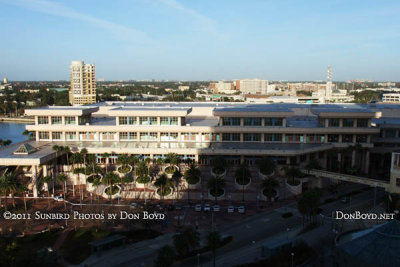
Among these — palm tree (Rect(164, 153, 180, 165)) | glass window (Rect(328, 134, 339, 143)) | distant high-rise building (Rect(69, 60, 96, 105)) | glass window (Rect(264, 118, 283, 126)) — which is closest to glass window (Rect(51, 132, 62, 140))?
palm tree (Rect(164, 153, 180, 165))

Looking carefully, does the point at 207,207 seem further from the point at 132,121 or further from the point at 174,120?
the point at 132,121

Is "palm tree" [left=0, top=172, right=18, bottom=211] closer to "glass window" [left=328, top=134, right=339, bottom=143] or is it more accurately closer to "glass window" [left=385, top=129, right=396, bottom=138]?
"glass window" [left=328, top=134, right=339, bottom=143]

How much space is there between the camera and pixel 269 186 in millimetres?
45125

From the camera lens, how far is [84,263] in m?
31.8

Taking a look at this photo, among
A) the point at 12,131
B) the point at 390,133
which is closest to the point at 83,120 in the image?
the point at 390,133

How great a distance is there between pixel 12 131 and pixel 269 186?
109m

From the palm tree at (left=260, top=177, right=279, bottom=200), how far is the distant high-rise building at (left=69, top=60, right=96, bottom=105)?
11977cm

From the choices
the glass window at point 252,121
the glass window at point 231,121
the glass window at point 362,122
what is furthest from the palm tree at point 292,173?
the glass window at point 362,122

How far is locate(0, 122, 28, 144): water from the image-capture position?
359ft

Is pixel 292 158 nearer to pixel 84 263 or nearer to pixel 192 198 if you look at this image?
pixel 192 198

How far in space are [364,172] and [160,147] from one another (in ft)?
106

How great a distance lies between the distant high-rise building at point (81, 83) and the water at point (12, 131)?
2368 centimetres

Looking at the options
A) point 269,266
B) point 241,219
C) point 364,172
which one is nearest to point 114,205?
point 241,219

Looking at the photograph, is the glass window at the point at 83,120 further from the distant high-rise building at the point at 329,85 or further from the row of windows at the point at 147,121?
the distant high-rise building at the point at 329,85
